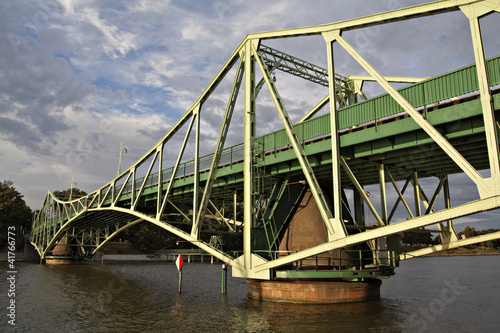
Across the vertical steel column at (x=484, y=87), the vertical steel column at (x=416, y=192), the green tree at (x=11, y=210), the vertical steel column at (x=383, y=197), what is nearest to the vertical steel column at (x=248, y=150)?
the vertical steel column at (x=383, y=197)

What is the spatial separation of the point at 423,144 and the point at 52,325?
19.9 meters

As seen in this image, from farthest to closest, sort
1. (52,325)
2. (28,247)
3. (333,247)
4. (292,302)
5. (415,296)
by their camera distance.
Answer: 1. (28,247)
2. (415,296)
3. (292,302)
4. (52,325)
5. (333,247)

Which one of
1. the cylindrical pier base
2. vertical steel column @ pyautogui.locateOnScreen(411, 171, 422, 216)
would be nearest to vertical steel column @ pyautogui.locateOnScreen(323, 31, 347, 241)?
vertical steel column @ pyautogui.locateOnScreen(411, 171, 422, 216)

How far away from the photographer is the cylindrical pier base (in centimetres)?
2312

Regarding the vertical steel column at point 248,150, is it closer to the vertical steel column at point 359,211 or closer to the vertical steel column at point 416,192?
the vertical steel column at point 359,211

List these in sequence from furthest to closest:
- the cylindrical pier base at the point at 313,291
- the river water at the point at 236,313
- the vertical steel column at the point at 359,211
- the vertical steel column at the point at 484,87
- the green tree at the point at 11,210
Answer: the green tree at the point at 11,210 → the vertical steel column at the point at 359,211 → the cylindrical pier base at the point at 313,291 → the river water at the point at 236,313 → the vertical steel column at the point at 484,87

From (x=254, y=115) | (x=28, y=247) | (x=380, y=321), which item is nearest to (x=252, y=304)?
(x=380, y=321)

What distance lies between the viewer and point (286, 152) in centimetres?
2488

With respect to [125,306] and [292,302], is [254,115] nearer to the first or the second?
[292,302]

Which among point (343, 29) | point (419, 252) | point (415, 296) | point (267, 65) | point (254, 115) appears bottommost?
point (415, 296)

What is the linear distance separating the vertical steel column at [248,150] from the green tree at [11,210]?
279ft

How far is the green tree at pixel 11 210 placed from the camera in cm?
9119

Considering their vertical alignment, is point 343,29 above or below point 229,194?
above

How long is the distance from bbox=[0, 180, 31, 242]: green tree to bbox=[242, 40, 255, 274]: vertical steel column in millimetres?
84969
